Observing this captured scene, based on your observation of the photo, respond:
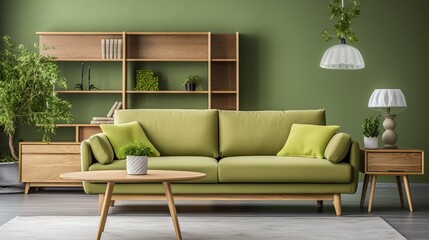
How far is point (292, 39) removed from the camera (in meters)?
8.91

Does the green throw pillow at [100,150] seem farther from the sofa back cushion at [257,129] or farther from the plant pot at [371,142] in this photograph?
the plant pot at [371,142]

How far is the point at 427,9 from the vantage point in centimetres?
888

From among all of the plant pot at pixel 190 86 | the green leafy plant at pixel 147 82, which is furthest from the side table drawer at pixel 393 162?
the green leafy plant at pixel 147 82

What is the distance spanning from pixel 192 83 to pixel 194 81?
2.3 inches

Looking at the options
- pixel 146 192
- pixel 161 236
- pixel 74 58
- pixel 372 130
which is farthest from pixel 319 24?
pixel 161 236

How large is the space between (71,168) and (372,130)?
3160 millimetres

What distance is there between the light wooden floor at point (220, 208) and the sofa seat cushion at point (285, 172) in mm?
304

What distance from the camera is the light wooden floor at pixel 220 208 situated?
20.5ft

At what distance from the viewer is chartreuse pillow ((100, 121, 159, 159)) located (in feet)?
21.9

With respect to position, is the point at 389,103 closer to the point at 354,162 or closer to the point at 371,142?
the point at 371,142

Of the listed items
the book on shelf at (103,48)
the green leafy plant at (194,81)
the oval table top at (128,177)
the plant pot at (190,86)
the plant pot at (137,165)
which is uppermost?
the book on shelf at (103,48)

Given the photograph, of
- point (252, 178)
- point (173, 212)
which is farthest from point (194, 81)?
point (173, 212)

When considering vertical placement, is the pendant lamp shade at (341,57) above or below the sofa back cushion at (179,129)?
above

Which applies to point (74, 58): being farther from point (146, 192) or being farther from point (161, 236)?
point (161, 236)
